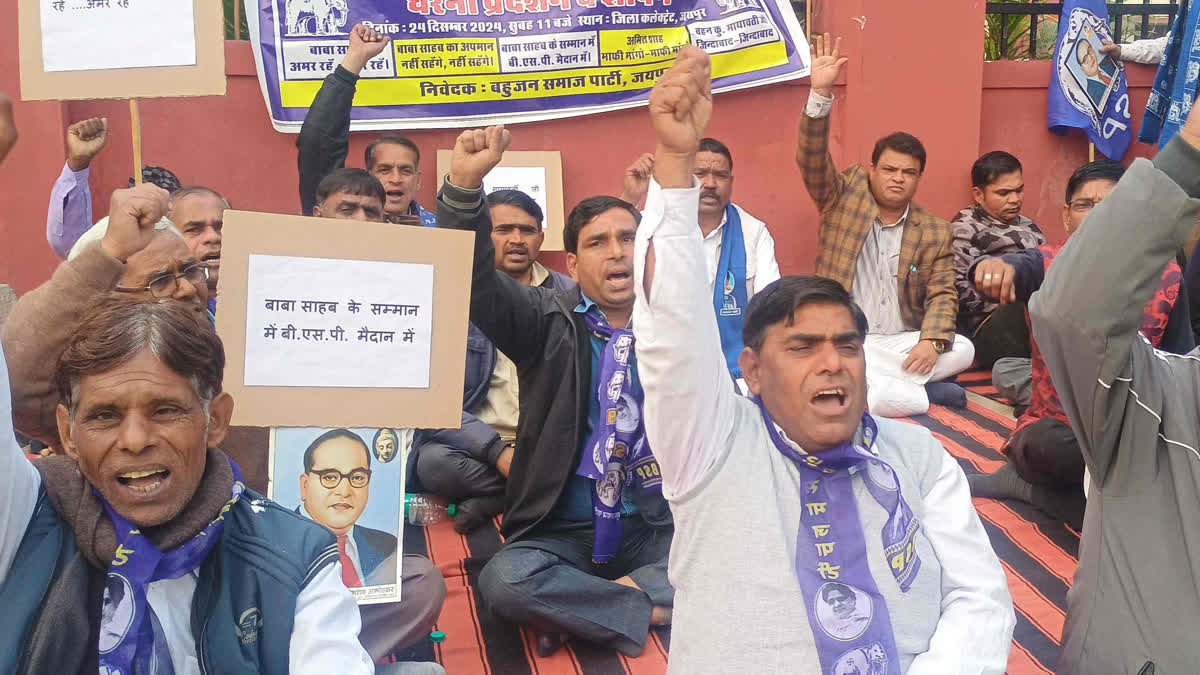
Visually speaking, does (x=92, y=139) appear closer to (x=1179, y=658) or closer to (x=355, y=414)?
(x=355, y=414)

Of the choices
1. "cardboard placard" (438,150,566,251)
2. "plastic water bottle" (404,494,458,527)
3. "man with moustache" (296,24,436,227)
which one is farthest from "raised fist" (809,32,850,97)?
"plastic water bottle" (404,494,458,527)

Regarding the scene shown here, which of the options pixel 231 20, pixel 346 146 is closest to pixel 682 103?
pixel 346 146

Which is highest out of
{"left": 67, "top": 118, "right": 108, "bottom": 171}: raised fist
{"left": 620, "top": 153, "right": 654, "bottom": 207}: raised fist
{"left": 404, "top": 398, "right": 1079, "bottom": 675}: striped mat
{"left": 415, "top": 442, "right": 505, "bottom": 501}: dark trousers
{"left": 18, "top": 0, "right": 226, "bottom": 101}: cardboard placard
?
{"left": 18, "top": 0, "right": 226, "bottom": 101}: cardboard placard

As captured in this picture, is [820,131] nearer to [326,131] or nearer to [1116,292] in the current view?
[326,131]

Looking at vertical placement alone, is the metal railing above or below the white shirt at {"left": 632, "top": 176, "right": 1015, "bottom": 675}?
above

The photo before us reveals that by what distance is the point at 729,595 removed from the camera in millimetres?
2055

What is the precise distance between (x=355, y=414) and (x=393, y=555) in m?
0.38

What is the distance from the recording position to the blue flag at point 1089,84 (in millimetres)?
6598

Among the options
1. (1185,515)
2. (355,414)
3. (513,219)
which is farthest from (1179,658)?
(513,219)

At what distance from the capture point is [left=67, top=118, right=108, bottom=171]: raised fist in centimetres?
411

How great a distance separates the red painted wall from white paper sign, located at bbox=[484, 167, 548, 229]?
21 cm

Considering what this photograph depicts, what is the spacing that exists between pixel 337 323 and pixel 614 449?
0.91 m

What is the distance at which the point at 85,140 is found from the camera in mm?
4117

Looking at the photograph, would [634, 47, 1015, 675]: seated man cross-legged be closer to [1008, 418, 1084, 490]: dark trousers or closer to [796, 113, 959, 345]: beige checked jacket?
[1008, 418, 1084, 490]: dark trousers
